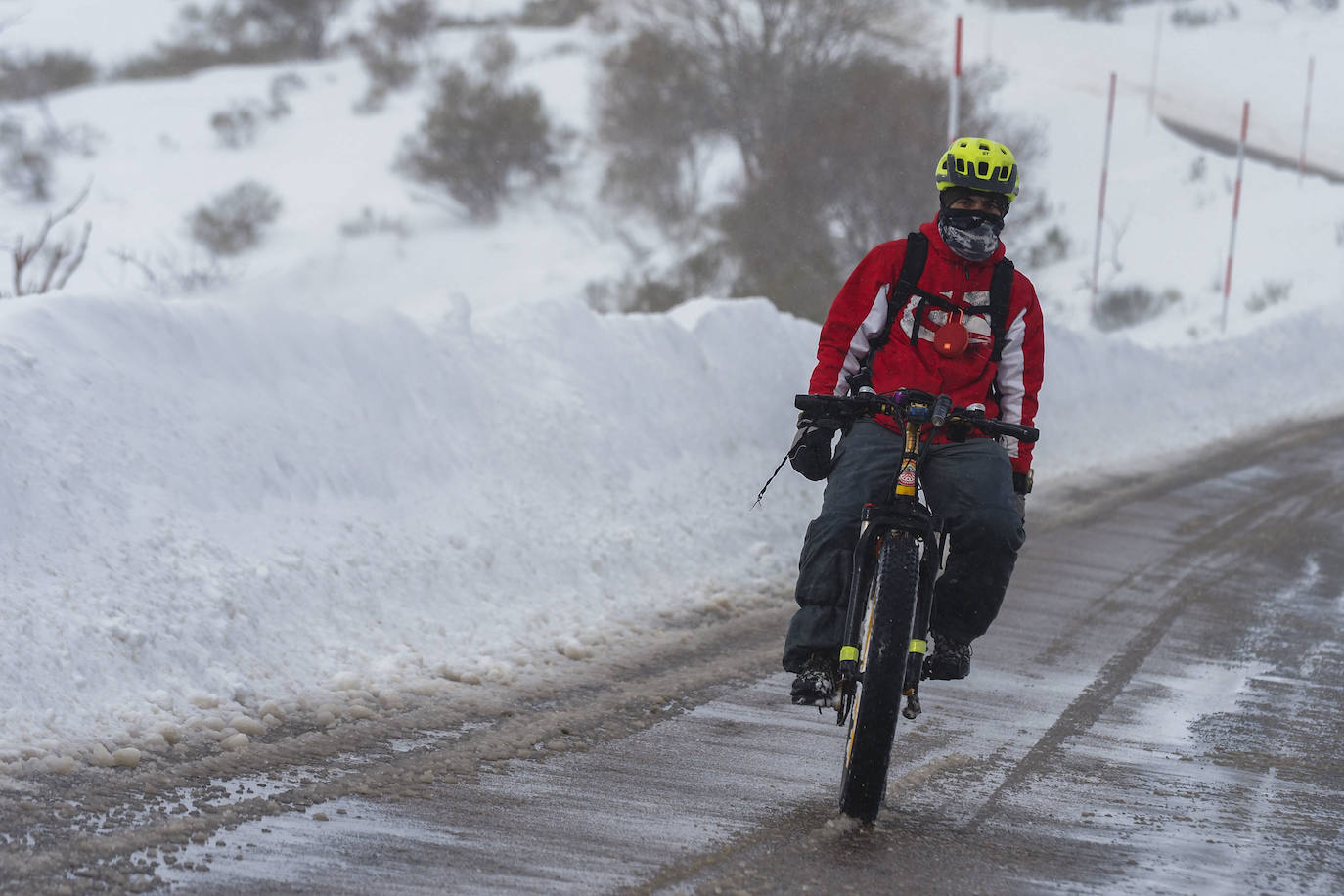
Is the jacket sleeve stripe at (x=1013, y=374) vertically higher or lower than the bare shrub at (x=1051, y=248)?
lower

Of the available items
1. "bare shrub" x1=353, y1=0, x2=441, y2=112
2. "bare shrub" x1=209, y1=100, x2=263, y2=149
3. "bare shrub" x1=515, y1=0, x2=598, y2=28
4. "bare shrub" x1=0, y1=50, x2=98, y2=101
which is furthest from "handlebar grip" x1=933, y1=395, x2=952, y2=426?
"bare shrub" x1=515, y1=0, x2=598, y2=28

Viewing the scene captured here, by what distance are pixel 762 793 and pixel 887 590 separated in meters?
0.84

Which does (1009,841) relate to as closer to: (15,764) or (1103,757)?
(1103,757)

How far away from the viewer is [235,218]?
113ft

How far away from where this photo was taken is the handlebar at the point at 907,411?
4.69 m

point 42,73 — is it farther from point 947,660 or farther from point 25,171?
point 947,660

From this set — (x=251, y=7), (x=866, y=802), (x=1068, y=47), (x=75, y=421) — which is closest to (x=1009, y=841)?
(x=866, y=802)

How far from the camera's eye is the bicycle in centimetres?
443

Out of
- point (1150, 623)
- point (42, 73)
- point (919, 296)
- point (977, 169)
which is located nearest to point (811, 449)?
point (919, 296)

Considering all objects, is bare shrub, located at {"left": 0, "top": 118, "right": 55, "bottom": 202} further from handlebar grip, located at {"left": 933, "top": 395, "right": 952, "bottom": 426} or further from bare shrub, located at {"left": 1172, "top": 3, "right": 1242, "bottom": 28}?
bare shrub, located at {"left": 1172, "top": 3, "right": 1242, "bottom": 28}

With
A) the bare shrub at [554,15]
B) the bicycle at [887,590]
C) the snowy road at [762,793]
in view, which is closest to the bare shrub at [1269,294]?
the snowy road at [762,793]

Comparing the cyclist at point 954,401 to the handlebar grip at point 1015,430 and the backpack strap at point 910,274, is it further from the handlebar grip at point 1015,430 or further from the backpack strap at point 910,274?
the handlebar grip at point 1015,430

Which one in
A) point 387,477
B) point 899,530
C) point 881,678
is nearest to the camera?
point 881,678

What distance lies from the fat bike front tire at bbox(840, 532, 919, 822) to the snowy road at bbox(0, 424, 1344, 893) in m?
0.11
